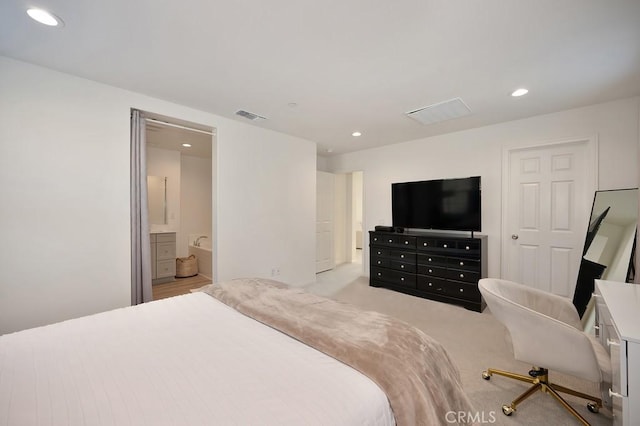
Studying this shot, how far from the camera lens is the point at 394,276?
13.9ft

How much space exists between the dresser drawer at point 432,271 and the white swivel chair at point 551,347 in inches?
65.3

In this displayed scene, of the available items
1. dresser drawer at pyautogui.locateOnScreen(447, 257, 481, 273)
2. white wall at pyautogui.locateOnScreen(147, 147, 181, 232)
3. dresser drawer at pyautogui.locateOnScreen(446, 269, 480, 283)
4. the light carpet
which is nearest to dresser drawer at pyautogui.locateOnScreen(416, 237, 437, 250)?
dresser drawer at pyautogui.locateOnScreen(447, 257, 481, 273)

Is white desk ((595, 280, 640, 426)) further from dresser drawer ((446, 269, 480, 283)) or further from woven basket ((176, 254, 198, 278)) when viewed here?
woven basket ((176, 254, 198, 278))

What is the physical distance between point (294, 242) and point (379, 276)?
1.59 metres

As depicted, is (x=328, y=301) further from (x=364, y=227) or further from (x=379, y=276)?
(x=364, y=227)

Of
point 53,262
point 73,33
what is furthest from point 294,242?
point 73,33

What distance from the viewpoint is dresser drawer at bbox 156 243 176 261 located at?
178 inches

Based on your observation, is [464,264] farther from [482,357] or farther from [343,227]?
[343,227]

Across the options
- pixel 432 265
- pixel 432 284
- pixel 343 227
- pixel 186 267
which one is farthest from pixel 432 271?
pixel 186 267

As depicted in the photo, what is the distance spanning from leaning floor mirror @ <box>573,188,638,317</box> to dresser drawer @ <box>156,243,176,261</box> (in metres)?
5.78

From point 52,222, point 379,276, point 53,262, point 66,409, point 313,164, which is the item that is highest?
point 313,164

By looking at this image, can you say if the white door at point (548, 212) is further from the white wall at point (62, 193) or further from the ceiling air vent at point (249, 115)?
the white wall at point (62, 193)

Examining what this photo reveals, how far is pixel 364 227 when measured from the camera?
5238 millimetres

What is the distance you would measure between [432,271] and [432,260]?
0.54 feet
